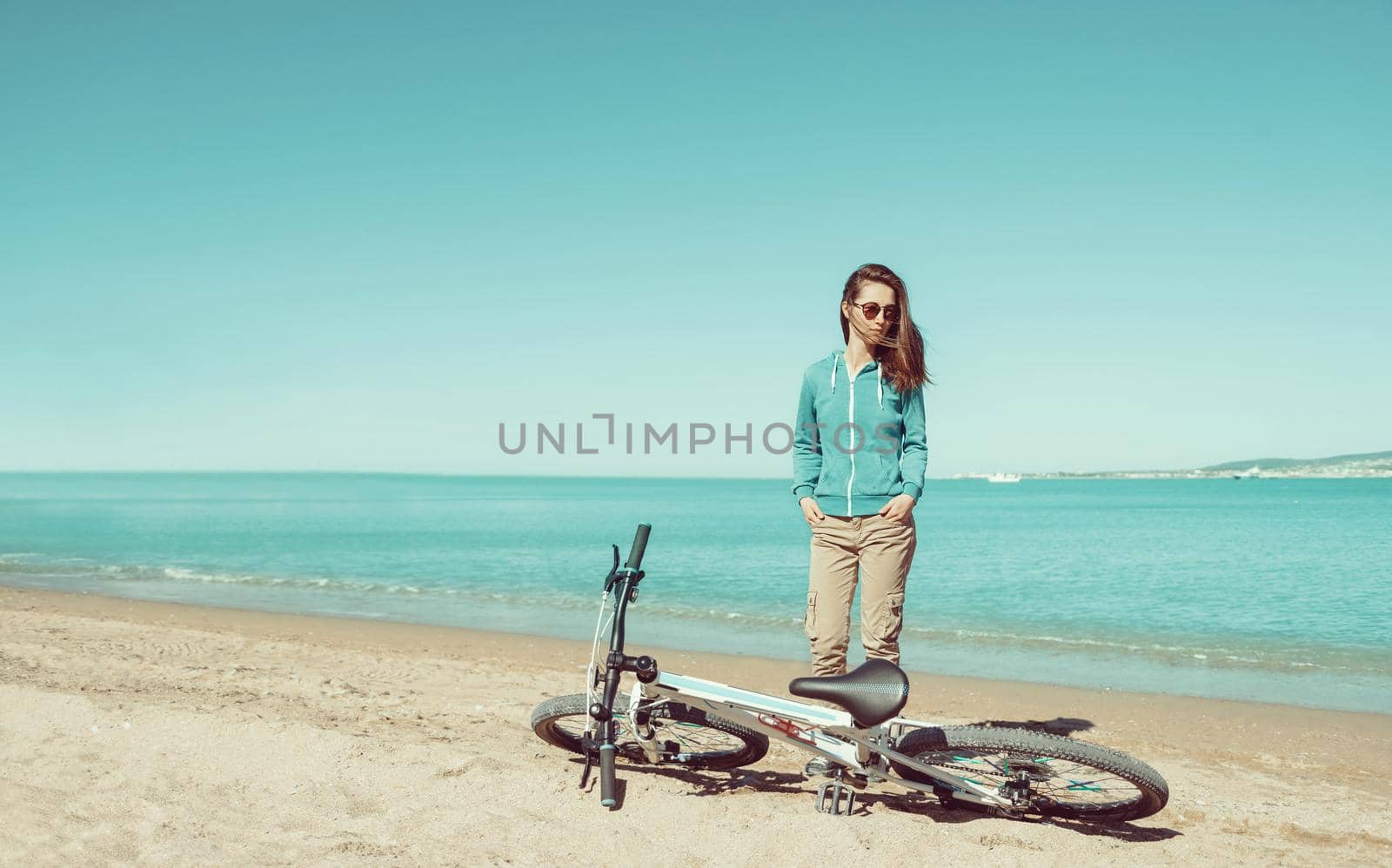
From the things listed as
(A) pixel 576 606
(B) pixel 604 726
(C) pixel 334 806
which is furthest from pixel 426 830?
(A) pixel 576 606

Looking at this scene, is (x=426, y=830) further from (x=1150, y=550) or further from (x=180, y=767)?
(x=1150, y=550)

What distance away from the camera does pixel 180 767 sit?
4.26 meters

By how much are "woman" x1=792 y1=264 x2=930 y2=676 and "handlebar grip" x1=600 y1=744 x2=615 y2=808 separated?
1.23 m

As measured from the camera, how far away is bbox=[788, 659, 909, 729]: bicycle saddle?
333 centimetres

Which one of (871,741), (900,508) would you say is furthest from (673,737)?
(900,508)

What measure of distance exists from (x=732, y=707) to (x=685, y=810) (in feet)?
1.87

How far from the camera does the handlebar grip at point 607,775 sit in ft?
11.0

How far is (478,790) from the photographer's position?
13.1 feet

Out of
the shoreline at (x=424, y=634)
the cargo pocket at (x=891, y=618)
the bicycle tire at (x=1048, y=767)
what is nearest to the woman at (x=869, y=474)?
the cargo pocket at (x=891, y=618)

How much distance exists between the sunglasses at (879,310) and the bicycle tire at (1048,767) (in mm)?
1872

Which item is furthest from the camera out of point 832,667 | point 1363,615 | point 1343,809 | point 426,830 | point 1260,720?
point 1363,615

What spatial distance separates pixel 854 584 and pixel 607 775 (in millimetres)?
1543

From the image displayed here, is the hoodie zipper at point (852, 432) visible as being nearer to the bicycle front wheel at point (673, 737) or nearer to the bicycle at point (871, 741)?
the bicycle at point (871, 741)

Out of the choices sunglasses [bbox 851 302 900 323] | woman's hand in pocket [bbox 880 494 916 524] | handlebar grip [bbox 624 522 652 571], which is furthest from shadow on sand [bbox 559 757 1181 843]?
sunglasses [bbox 851 302 900 323]
